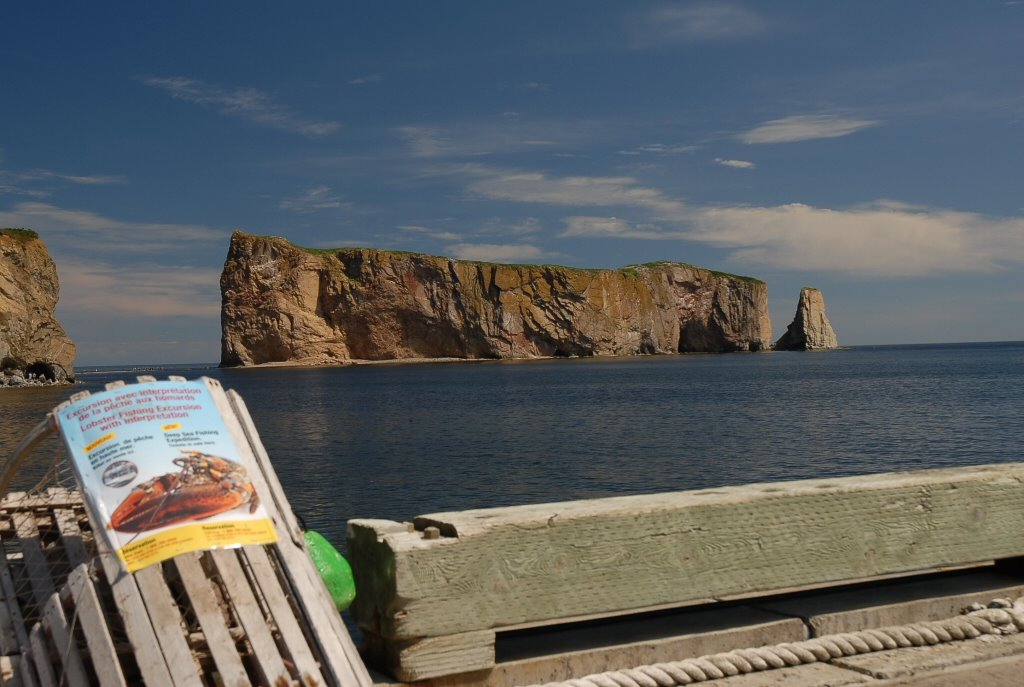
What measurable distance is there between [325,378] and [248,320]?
21900 mm

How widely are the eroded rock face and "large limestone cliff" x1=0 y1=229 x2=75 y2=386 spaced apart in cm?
12834

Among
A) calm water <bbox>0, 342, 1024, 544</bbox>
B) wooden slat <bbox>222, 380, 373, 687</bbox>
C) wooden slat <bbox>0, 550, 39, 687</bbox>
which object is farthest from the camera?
calm water <bbox>0, 342, 1024, 544</bbox>

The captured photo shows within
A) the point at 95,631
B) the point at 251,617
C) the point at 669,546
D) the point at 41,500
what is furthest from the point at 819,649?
the point at 41,500

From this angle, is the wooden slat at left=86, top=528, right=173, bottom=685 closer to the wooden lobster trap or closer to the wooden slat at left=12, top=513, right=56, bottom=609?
the wooden lobster trap

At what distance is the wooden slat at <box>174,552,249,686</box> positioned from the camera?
309 centimetres

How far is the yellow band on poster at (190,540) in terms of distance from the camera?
3146mm

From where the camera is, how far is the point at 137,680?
10.9ft

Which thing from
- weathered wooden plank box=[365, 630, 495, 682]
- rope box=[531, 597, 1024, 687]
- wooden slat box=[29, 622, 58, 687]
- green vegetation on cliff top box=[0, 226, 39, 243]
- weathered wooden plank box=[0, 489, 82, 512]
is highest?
green vegetation on cliff top box=[0, 226, 39, 243]

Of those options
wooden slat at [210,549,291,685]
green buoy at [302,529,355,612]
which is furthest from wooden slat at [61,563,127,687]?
green buoy at [302,529,355,612]

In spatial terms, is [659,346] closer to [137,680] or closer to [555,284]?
[555,284]

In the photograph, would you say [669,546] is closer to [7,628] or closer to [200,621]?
[200,621]

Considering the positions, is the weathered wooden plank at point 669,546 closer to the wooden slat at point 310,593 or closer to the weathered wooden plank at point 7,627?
the wooden slat at point 310,593

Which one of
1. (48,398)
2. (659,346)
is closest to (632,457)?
(48,398)

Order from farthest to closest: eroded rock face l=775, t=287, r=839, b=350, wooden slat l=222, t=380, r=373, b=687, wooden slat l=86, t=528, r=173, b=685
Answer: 1. eroded rock face l=775, t=287, r=839, b=350
2. wooden slat l=222, t=380, r=373, b=687
3. wooden slat l=86, t=528, r=173, b=685
